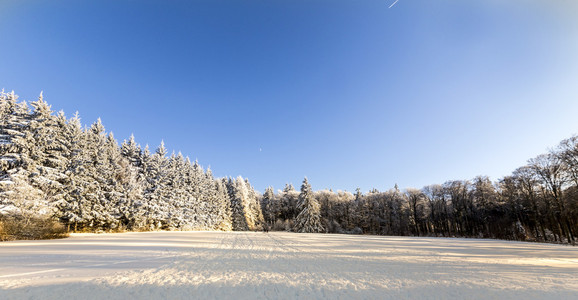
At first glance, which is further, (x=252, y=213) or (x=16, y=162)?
(x=252, y=213)

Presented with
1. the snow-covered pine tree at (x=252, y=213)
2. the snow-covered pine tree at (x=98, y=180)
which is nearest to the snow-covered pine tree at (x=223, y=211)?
the snow-covered pine tree at (x=252, y=213)

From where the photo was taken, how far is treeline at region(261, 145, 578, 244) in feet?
99.2

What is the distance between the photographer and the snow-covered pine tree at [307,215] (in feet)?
167

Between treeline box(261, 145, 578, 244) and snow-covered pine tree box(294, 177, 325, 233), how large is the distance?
370 centimetres

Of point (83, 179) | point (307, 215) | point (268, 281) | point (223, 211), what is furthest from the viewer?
point (223, 211)

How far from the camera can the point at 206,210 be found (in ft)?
174

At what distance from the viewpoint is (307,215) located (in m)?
51.6

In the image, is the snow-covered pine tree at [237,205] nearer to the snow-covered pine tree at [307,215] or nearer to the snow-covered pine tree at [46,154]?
the snow-covered pine tree at [307,215]

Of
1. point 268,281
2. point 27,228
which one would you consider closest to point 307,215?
point 27,228

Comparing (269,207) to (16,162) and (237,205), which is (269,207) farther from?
(16,162)

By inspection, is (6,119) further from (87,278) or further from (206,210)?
(206,210)

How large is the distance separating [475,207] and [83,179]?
72.8 meters

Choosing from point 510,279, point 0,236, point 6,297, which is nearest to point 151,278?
point 6,297

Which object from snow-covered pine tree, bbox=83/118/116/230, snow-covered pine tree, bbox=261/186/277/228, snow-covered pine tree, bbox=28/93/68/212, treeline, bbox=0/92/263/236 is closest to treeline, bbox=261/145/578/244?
snow-covered pine tree, bbox=261/186/277/228
